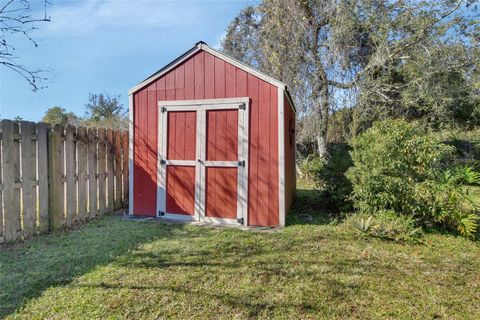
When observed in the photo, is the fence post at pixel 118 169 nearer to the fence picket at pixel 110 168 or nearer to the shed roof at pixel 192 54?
the fence picket at pixel 110 168

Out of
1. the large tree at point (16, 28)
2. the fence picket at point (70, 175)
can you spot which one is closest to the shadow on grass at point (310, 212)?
the fence picket at point (70, 175)

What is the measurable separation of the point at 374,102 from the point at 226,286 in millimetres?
9664

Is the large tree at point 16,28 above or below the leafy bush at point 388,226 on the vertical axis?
above

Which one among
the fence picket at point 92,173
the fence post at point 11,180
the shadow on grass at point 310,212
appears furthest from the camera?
the shadow on grass at point 310,212

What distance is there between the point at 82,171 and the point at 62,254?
1827 millimetres

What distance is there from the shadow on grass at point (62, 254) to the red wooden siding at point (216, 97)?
100cm

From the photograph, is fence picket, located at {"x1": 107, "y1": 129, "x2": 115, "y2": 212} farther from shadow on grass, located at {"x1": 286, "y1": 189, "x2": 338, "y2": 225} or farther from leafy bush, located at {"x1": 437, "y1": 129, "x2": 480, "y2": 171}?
leafy bush, located at {"x1": 437, "y1": 129, "x2": 480, "y2": 171}

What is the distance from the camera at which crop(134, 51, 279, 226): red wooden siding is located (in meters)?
4.84

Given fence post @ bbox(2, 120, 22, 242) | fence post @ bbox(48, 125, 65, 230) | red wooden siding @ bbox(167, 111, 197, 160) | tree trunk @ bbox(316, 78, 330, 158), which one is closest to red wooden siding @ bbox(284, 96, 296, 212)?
red wooden siding @ bbox(167, 111, 197, 160)

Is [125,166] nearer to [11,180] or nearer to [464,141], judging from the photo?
[11,180]

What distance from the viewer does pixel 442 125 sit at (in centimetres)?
1112

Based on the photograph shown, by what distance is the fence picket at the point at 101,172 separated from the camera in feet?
17.6

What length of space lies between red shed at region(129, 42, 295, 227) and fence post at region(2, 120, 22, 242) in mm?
1988

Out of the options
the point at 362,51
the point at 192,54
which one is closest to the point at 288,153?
the point at 192,54
